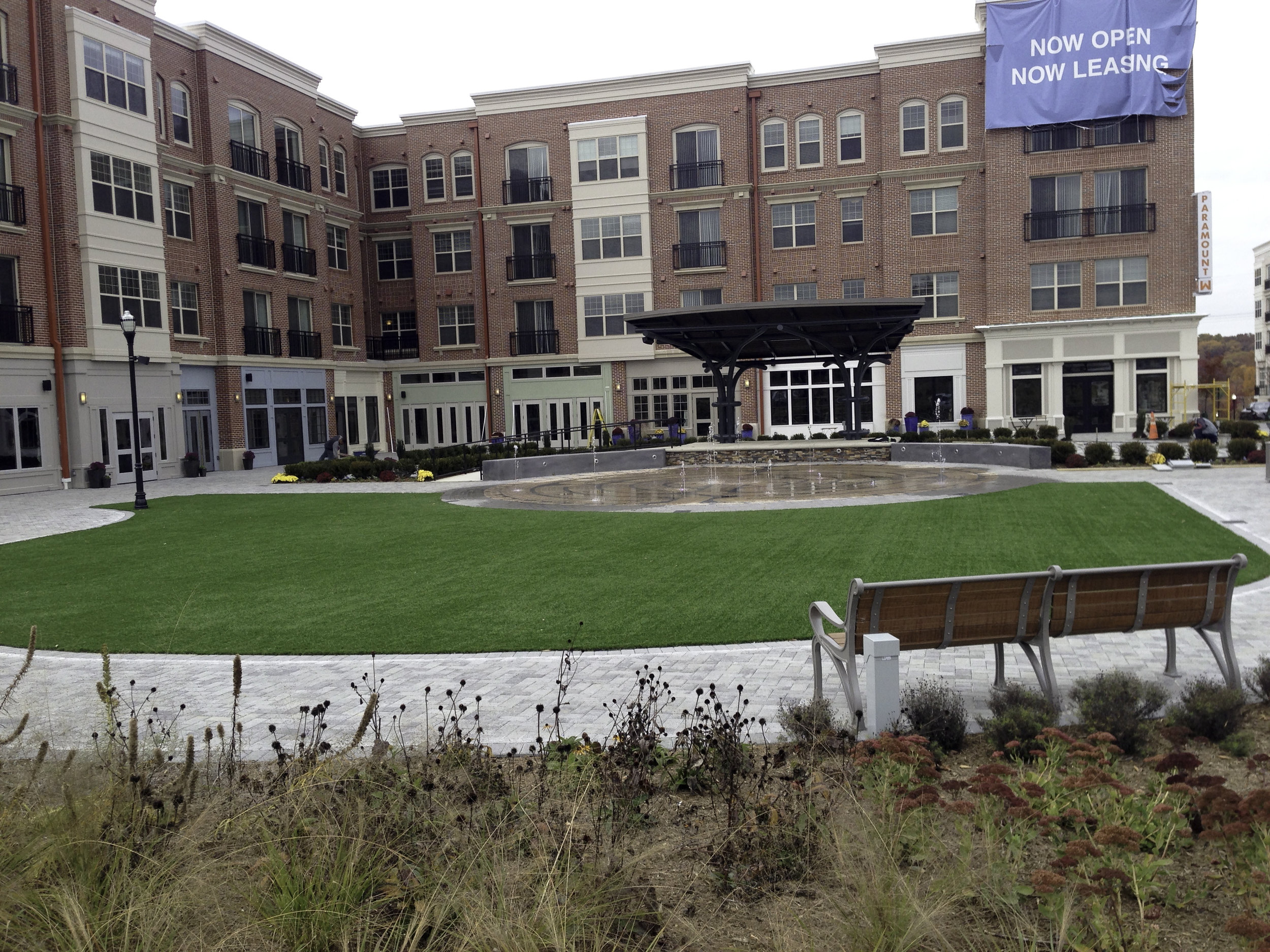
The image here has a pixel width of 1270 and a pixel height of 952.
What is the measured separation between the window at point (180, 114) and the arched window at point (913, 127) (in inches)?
1114

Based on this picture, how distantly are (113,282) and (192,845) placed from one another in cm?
3272

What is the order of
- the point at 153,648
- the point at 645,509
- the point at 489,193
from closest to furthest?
the point at 153,648 < the point at 645,509 < the point at 489,193

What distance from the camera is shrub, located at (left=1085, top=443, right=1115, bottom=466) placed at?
84.9 ft

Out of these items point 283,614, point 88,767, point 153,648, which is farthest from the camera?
point 283,614

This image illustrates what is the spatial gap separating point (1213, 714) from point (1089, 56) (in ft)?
137

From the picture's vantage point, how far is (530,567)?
1352 centimetres

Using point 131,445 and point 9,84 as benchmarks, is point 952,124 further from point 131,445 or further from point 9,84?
point 9,84

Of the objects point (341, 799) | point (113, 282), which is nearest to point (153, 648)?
point (341, 799)

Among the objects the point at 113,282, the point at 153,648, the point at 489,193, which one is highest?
the point at 489,193

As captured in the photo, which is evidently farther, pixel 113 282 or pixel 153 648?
pixel 113 282

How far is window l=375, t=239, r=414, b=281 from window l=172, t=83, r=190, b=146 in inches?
570

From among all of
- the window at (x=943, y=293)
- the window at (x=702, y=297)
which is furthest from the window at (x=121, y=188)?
the window at (x=943, y=293)

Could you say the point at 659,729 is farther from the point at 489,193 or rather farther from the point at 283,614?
the point at 489,193

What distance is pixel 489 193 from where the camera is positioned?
1907 inches
